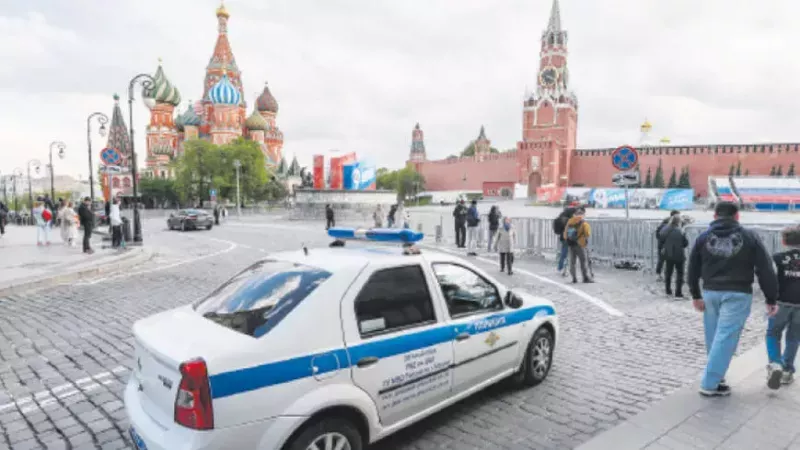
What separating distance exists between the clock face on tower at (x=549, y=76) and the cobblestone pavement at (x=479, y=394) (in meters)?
83.8

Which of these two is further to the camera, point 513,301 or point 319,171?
point 319,171

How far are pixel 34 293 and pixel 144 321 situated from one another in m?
7.94

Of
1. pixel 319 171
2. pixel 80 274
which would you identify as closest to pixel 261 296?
pixel 80 274

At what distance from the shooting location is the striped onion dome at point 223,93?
227ft

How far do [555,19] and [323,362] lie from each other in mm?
98954

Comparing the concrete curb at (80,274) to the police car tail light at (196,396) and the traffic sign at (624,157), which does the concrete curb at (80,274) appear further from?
the traffic sign at (624,157)

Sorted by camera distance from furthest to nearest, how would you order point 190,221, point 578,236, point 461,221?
point 190,221
point 461,221
point 578,236

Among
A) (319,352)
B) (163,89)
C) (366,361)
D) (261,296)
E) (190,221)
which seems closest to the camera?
(319,352)

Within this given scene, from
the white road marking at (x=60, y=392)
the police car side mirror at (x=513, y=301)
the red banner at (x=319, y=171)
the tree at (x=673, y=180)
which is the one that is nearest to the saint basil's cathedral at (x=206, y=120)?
the red banner at (x=319, y=171)

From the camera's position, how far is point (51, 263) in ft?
39.6

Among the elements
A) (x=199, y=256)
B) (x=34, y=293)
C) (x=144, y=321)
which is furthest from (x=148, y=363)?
(x=199, y=256)

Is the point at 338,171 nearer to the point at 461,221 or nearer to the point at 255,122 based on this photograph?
the point at 461,221

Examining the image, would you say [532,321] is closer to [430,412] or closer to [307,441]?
[430,412]

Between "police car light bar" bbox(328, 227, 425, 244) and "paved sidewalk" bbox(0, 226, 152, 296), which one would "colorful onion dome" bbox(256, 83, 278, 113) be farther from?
"police car light bar" bbox(328, 227, 425, 244)
